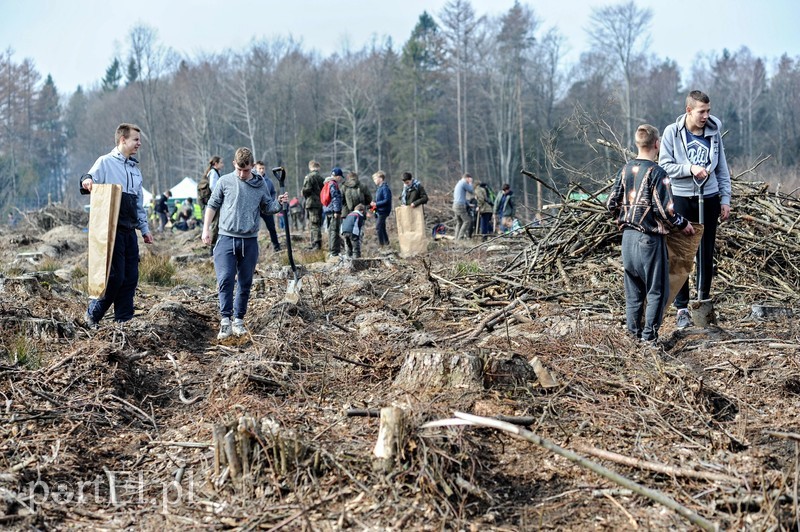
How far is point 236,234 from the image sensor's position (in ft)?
22.2

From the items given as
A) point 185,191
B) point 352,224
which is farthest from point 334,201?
point 185,191

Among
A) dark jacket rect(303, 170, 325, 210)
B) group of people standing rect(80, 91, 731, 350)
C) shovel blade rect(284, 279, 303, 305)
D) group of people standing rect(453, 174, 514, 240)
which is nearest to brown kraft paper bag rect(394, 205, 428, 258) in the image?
dark jacket rect(303, 170, 325, 210)

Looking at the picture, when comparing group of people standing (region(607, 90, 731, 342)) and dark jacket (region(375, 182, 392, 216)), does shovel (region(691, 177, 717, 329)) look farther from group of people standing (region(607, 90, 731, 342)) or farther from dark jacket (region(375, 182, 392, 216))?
dark jacket (region(375, 182, 392, 216))

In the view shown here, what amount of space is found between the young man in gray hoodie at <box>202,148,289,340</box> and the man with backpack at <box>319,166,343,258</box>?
639 centimetres

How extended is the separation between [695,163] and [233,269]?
405 centimetres

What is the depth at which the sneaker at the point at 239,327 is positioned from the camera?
22.4ft

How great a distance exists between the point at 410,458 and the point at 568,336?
2.45 m

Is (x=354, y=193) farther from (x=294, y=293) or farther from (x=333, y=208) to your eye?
(x=294, y=293)

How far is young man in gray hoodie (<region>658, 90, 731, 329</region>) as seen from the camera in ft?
19.4

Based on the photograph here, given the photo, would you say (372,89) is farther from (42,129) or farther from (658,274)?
(658,274)

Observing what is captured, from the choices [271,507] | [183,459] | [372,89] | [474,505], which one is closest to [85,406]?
[183,459]

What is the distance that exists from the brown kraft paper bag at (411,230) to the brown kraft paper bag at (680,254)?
8.29 metres

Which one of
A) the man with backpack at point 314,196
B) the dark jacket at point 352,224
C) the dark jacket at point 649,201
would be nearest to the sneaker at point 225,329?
the dark jacket at point 649,201

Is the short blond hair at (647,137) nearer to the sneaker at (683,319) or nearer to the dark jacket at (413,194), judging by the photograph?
the sneaker at (683,319)
